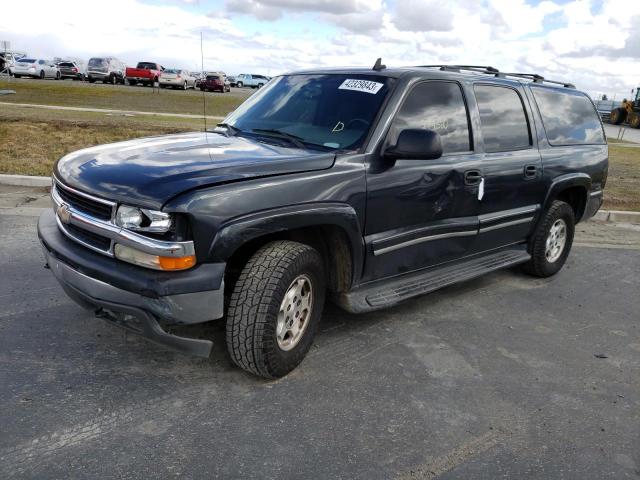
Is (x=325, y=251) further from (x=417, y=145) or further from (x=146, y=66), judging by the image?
(x=146, y=66)

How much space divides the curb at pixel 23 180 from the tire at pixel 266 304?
597 centimetres

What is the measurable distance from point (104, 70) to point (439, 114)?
38.0 metres

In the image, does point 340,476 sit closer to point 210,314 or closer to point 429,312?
point 210,314

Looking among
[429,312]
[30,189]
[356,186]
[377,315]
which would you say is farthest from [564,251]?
[30,189]

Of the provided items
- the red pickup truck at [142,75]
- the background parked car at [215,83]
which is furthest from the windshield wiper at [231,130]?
the background parked car at [215,83]

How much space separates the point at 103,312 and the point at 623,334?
12.3ft

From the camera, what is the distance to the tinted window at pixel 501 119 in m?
4.55

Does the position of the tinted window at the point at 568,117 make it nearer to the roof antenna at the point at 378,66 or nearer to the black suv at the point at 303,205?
the black suv at the point at 303,205

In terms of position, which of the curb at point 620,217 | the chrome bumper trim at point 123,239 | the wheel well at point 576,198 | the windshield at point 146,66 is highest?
the windshield at point 146,66

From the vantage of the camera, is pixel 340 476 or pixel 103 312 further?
pixel 103 312

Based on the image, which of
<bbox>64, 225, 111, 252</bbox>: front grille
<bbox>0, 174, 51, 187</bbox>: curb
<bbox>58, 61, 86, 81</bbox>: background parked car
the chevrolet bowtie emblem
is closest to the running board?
<bbox>64, 225, 111, 252</bbox>: front grille

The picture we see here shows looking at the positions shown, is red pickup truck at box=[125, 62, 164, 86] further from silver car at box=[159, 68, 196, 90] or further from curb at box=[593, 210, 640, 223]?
curb at box=[593, 210, 640, 223]

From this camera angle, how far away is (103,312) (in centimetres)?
302

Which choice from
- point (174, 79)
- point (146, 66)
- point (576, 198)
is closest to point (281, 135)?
point (576, 198)
